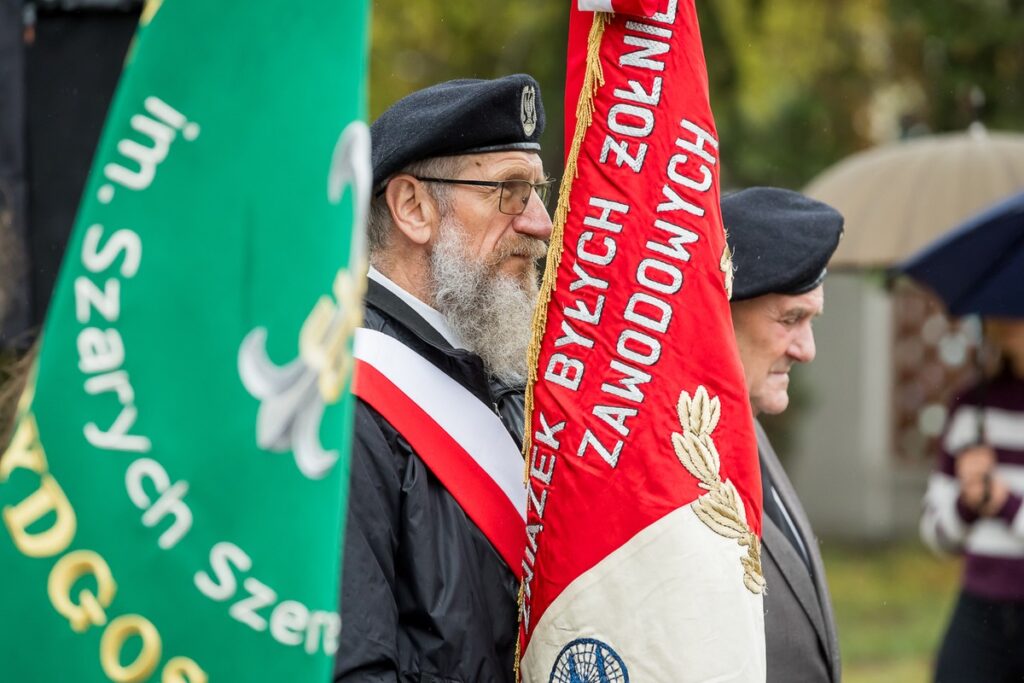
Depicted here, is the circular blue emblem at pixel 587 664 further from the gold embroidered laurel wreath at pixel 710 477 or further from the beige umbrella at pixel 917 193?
the beige umbrella at pixel 917 193

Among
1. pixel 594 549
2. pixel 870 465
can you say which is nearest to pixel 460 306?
pixel 594 549

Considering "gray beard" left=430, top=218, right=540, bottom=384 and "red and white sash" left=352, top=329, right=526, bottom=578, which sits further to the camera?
"gray beard" left=430, top=218, right=540, bottom=384

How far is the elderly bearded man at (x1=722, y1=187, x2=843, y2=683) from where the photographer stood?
301 centimetres

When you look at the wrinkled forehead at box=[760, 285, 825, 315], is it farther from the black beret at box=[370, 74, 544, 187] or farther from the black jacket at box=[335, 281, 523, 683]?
the black jacket at box=[335, 281, 523, 683]

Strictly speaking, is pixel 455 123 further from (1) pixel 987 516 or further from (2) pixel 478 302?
(1) pixel 987 516

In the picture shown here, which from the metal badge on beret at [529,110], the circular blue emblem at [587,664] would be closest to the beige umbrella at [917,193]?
the metal badge on beret at [529,110]

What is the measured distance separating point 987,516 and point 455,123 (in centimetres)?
331

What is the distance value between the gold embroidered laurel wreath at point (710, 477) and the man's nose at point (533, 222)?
54cm

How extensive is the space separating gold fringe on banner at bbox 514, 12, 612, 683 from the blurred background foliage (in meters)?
6.81

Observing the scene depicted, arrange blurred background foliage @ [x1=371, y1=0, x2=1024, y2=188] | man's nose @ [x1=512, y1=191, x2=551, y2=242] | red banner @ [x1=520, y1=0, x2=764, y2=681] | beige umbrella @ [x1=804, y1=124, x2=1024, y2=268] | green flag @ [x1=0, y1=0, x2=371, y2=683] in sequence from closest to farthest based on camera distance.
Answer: green flag @ [x1=0, y1=0, x2=371, y2=683]
red banner @ [x1=520, y1=0, x2=764, y2=681]
man's nose @ [x1=512, y1=191, x2=551, y2=242]
beige umbrella @ [x1=804, y1=124, x2=1024, y2=268]
blurred background foliage @ [x1=371, y1=0, x2=1024, y2=188]

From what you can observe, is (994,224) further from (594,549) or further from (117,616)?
(117,616)

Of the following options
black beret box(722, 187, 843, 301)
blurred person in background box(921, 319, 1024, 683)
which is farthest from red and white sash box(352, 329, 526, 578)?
blurred person in background box(921, 319, 1024, 683)

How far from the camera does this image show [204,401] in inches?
54.9

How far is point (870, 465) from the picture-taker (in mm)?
14445
